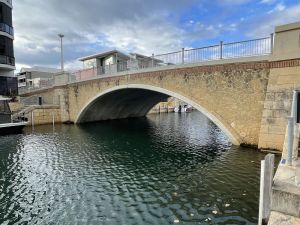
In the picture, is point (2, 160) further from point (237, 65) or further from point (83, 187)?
point (237, 65)

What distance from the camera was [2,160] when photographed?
1471 centimetres

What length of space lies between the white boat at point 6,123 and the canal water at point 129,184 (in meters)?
5.84

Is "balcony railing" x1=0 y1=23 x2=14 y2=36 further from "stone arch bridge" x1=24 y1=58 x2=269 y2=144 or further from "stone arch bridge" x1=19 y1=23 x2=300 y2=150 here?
"stone arch bridge" x1=19 y1=23 x2=300 y2=150

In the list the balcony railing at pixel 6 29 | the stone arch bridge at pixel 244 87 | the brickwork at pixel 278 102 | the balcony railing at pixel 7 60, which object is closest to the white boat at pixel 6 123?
the balcony railing at pixel 7 60

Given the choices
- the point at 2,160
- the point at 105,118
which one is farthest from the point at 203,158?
the point at 105,118

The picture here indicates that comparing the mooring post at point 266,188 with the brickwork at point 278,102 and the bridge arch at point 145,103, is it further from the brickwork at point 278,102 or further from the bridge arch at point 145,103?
the bridge arch at point 145,103

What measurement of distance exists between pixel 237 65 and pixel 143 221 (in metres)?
11.7

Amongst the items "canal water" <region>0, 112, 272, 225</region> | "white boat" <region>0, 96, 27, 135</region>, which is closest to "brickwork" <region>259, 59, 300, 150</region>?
"canal water" <region>0, 112, 272, 225</region>

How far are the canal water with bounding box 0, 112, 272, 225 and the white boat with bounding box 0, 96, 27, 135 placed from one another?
584 centimetres

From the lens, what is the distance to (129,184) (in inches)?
416

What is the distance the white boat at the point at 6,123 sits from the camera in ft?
76.4

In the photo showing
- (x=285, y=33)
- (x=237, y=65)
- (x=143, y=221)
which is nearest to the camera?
(x=143, y=221)

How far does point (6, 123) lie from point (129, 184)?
18.4 m

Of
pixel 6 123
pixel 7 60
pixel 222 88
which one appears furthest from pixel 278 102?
pixel 7 60
